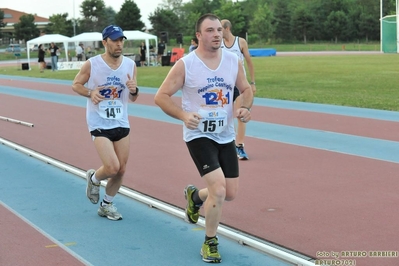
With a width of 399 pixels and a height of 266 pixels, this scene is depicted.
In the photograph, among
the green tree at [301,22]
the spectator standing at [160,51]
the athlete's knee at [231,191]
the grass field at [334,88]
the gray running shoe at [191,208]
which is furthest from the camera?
the green tree at [301,22]

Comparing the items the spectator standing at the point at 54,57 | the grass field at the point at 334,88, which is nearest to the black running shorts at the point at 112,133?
the grass field at the point at 334,88

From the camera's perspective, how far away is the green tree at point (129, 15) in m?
113

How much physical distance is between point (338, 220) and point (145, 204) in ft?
7.33

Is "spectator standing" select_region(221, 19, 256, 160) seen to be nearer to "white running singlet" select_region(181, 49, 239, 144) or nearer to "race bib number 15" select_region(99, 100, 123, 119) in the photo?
"race bib number 15" select_region(99, 100, 123, 119)

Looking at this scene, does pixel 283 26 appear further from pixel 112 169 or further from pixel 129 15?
pixel 112 169

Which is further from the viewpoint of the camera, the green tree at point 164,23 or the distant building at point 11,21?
the distant building at point 11,21

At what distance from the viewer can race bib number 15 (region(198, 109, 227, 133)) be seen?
5531mm

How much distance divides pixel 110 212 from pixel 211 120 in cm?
196

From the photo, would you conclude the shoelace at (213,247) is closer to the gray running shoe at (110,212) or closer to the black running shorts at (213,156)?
the black running shorts at (213,156)

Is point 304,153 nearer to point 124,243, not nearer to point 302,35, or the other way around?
point 124,243

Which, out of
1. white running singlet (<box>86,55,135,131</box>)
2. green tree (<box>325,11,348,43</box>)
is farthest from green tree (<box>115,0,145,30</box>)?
white running singlet (<box>86,55,135,131</box>)

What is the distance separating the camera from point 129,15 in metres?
114

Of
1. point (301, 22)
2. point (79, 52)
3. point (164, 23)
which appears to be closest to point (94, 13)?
point (164, 23)

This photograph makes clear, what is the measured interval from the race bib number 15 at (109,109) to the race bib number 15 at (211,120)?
1680 mm
